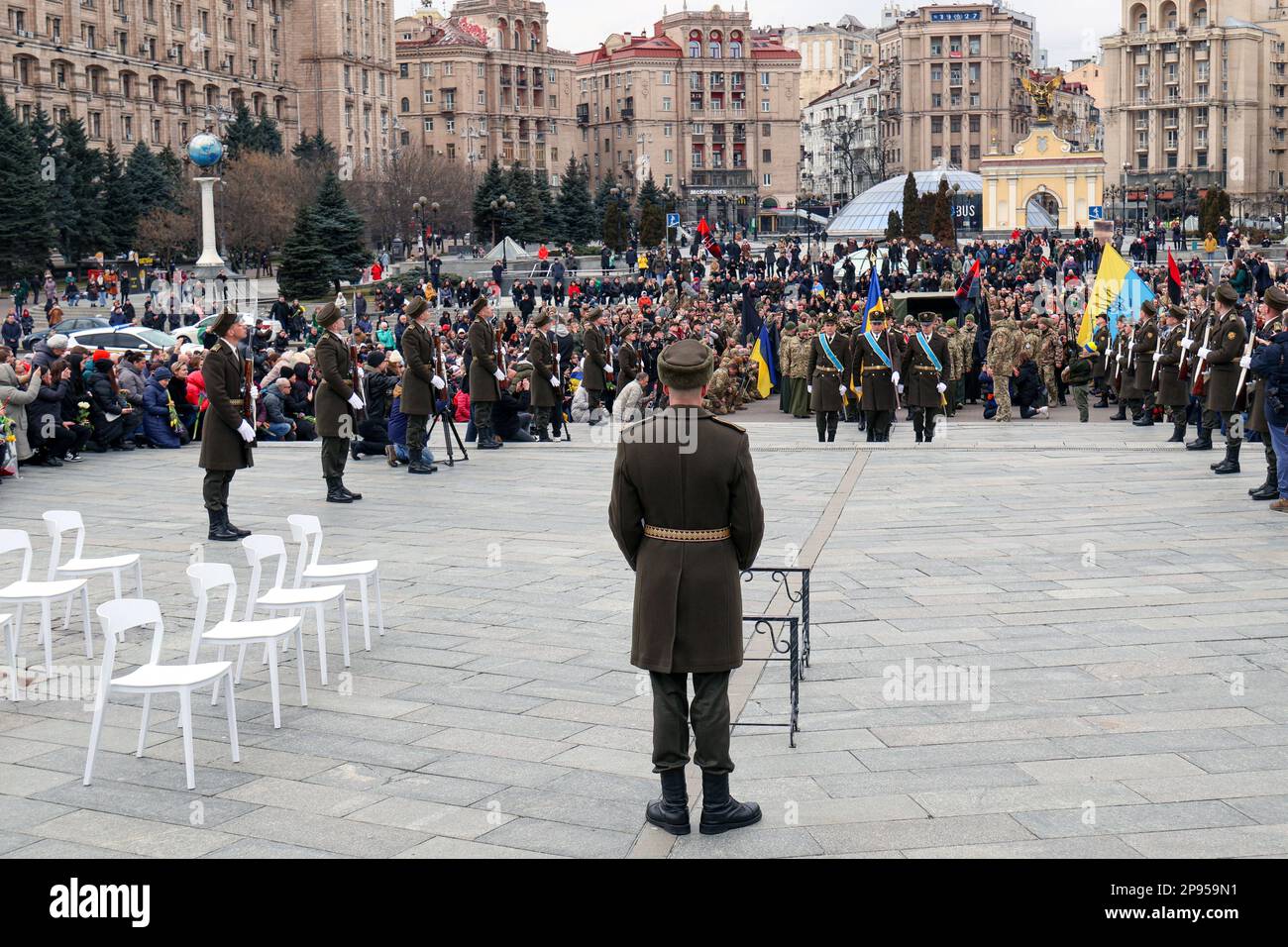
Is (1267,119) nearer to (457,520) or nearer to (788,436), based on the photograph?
(788,436)

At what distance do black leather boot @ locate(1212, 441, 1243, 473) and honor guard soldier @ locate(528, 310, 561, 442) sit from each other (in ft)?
25.8

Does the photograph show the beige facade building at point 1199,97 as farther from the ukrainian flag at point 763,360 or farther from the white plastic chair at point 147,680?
the white plastic chair at point 147,680

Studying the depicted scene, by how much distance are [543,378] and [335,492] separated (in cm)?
499

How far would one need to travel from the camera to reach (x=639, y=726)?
7.33m

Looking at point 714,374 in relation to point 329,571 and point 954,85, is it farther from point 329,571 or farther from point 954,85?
point 954,85

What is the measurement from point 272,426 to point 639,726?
44.2 feet

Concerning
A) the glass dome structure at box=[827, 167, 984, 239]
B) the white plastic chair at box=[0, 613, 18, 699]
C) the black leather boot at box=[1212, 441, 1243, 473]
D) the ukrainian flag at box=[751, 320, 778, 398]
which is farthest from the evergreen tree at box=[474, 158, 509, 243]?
the white plastic chair at box=[0, 613, 18, 699]

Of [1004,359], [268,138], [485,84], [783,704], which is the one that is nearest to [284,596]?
[783,704]

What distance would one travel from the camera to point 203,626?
25.6 feet

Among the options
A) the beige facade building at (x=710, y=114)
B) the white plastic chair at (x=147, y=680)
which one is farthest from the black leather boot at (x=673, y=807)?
the beige facade building at (x=710, y=114)

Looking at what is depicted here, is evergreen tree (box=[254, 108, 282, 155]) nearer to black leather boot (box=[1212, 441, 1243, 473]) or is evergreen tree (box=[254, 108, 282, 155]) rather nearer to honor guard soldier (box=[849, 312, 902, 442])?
honor guard soldier (box=[849, 312, 902, 442])

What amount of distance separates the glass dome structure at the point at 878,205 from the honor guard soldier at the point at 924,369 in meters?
69.3

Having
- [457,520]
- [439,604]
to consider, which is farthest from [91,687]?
[457,520]

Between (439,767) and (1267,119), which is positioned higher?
(1267,119)
